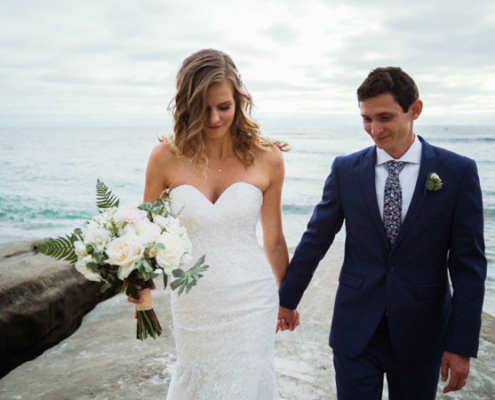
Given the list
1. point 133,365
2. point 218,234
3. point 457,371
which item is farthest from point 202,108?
point 133,365

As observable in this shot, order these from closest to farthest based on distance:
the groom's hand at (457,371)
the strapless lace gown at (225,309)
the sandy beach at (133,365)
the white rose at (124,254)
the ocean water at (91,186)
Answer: the white rose at (124,254) → the groom's hand at (457,371) → the strapless lace gown at (225,309) → the sandy beach at (133,365) → the ocean water at (91,186)

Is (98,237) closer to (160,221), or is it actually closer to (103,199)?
(160,221)

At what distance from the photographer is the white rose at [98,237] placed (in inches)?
87.6

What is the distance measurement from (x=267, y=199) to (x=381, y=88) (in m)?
1.18

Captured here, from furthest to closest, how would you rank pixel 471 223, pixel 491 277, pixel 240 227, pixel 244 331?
1. pixel 491 277
2. pixel 240 227
3. pixel 244 331
4. pixel 471 223

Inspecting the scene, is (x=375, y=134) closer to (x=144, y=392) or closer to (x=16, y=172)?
(x=144, y=392)

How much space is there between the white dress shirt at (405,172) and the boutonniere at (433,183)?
98 mm

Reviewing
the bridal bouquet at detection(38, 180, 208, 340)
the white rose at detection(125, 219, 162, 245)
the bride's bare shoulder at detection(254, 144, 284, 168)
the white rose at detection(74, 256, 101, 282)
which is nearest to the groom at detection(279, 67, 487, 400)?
the bride's bare shoulder at detection(254, 144, 284, 168)

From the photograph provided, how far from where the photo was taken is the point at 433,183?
2.51m

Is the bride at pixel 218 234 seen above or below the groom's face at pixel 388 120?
below

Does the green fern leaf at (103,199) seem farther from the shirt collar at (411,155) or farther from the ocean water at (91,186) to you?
the ocean water at (91,186)

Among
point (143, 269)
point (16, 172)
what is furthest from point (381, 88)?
point (16, 172)

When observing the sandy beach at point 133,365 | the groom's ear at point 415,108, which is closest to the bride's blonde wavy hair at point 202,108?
the groom's ear at point 415,108

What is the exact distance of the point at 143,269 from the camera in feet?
7.14
